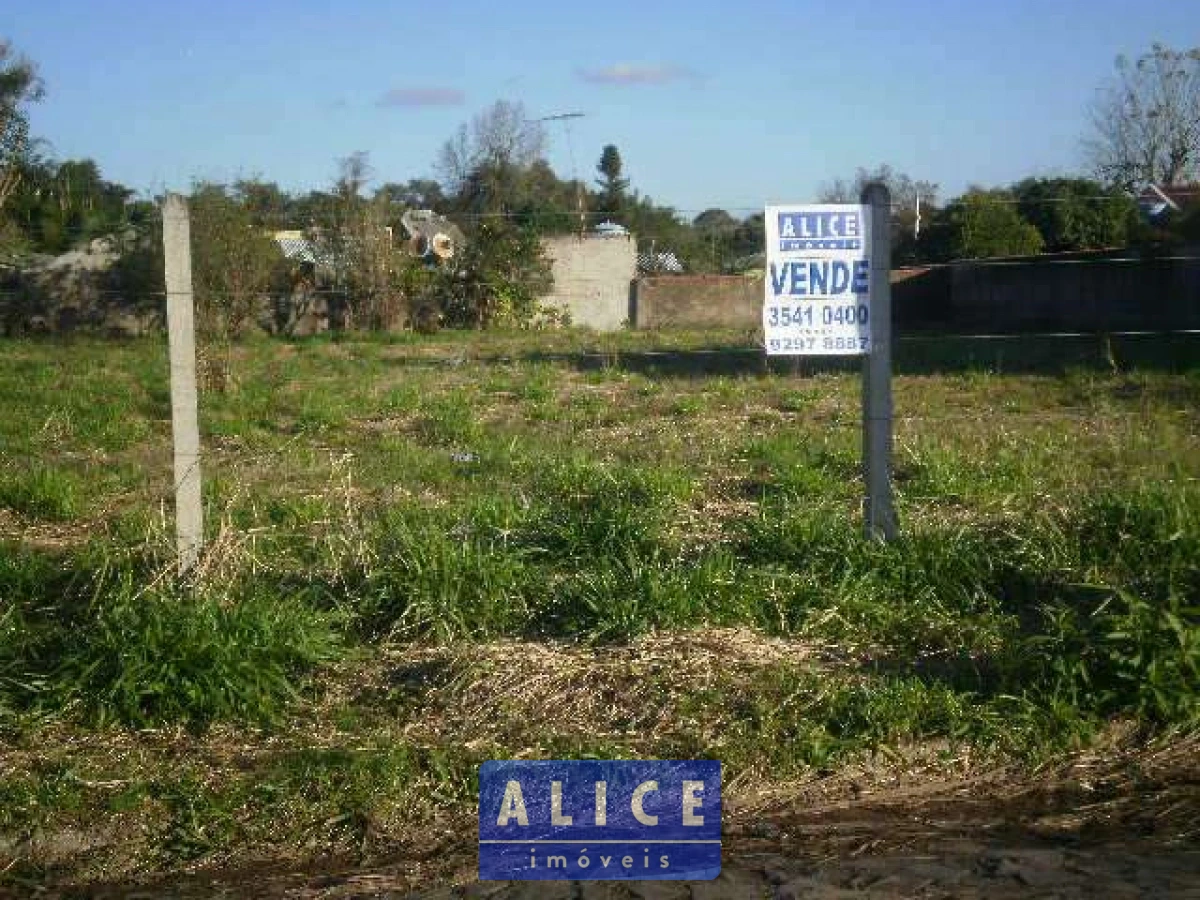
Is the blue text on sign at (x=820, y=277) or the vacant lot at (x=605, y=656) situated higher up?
the blue text on sign at (x=820, y=277)

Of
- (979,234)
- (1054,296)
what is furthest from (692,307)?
(1054,296)

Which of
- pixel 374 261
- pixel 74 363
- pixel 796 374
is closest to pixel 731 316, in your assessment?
pixel 374 261

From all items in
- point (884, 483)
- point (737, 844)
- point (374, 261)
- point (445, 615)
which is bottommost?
point (737, 844)

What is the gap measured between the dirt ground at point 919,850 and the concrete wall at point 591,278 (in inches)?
761

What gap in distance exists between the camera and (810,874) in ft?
14.6

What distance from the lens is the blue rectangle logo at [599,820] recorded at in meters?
4.58

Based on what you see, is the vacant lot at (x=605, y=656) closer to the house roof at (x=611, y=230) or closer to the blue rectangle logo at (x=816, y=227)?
the blue rectangle logo at (x=816, y=227)

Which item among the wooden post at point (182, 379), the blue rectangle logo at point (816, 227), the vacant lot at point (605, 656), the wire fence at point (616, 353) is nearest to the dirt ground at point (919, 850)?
the vacant lot at point (605, 656)

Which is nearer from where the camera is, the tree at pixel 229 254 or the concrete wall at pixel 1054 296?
the concrete wall at pixel 1054 296

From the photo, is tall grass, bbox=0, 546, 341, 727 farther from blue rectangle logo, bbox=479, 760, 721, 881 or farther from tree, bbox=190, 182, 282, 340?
tree, bbox=190, 182, 282, 340

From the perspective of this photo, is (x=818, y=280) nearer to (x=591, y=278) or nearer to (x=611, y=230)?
(x=611, y=230)

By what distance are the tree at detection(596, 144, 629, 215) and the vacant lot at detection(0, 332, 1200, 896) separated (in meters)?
11.6

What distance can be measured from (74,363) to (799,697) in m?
13.3

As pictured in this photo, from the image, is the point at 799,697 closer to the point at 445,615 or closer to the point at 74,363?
the point at 445,615
